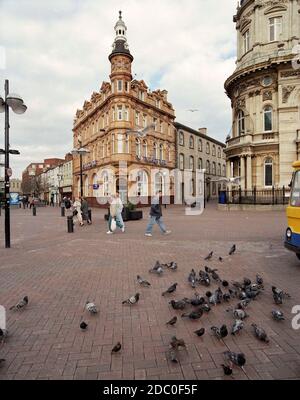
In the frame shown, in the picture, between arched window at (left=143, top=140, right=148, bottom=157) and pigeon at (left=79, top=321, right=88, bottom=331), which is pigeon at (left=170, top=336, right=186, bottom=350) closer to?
pigeon at (left=79, top=321, right=88, bottom=331)

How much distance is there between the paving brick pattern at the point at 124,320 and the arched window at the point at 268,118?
22054mm

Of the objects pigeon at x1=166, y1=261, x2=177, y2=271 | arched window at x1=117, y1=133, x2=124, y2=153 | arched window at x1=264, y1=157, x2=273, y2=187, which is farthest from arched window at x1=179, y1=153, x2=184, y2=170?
pigeon at x1=166, y1=261, x2=177, y2=271

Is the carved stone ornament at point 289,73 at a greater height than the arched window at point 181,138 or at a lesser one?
greater

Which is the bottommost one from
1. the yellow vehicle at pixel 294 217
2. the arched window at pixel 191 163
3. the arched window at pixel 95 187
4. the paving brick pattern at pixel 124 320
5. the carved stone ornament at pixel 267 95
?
the paving brick pattern at pixel 124 320

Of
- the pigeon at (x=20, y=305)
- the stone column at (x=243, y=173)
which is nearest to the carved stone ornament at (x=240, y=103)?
the stone column at (x=243, y=173)

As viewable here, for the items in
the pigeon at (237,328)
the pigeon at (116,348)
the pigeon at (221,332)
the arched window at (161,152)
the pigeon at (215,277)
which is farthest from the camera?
the arched window at (161,152)

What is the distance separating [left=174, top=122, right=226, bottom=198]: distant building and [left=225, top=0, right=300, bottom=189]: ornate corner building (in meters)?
13.8

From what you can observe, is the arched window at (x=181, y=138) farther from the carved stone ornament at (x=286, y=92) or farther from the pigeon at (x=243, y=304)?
the pigeon at (x=243, y=304)

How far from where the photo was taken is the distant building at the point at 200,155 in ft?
138

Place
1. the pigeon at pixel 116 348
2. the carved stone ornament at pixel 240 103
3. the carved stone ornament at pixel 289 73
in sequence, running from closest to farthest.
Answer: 1. the pigeon at pixel 116 348
2. the carved stone ornament at pixel 289 73
3. the carved stone ornament at pixel 240 103

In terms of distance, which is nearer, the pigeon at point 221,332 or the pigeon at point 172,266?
the pigeon at point 221,332

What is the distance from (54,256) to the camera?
7699 millimetres

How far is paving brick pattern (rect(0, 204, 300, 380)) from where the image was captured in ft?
9.09

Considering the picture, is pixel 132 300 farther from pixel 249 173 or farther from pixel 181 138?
pixel 181 138
